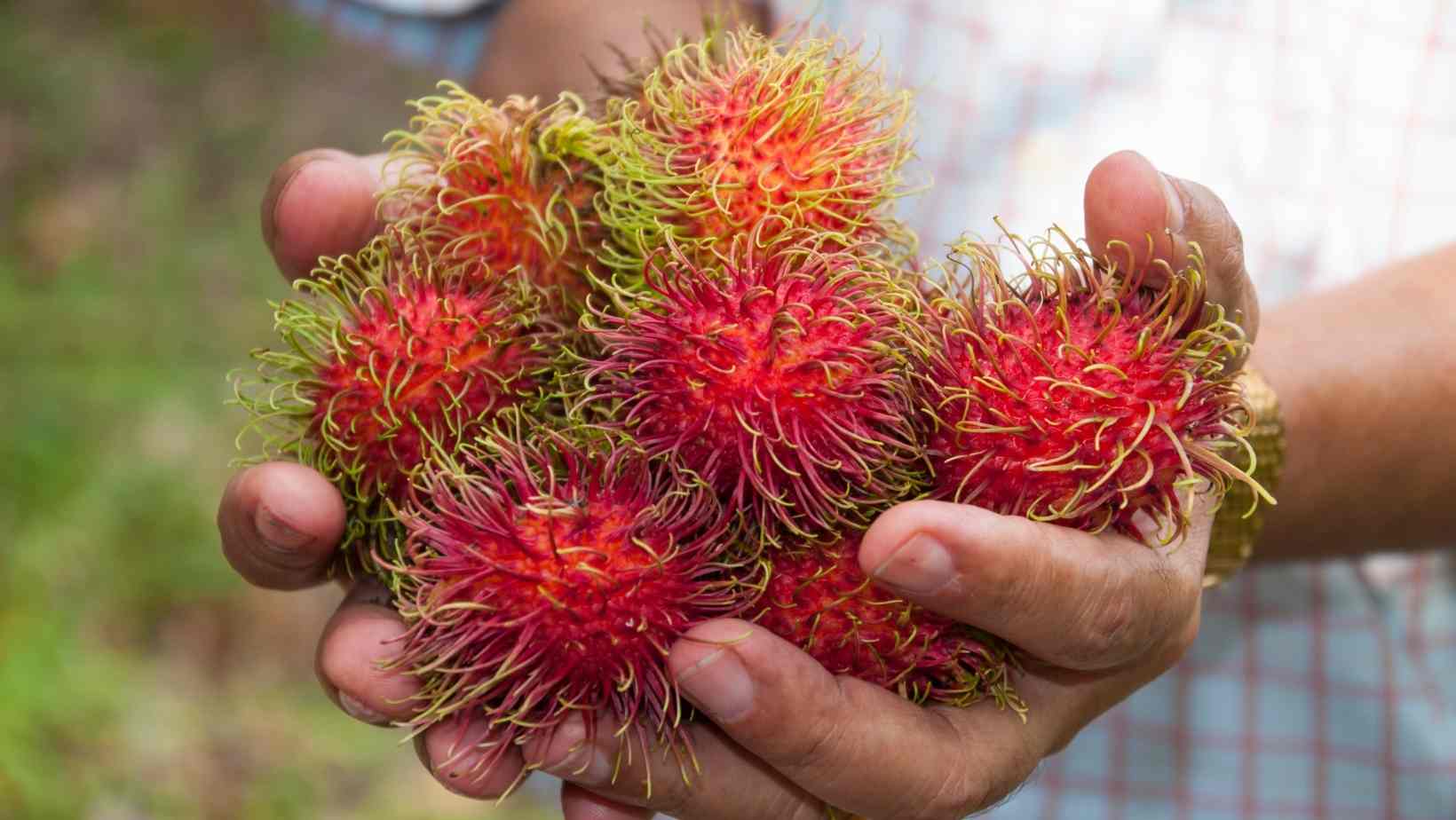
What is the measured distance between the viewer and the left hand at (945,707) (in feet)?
3.74

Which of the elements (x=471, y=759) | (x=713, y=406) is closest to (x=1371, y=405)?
(x=713, y=406)

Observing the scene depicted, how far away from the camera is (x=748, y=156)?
1.35 m

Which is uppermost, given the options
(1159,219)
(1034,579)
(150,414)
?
(1159,219)

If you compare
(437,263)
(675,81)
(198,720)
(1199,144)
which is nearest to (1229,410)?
(675,81)

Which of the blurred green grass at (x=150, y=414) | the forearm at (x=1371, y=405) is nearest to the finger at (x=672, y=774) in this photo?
the forearm at (x=1371, y=405)

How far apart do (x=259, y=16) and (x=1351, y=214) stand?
3870 millimetres

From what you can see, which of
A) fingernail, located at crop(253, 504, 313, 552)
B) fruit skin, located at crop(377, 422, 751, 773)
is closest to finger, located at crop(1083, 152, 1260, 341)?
fruit skin, located at crop(377, 422, 751, 773)

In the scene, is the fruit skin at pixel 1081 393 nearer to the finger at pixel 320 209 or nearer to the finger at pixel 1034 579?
the finger at pixel 1034 579

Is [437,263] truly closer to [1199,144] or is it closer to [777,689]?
[777,689]

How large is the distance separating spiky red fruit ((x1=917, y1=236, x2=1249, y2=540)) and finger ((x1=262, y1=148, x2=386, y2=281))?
758mm

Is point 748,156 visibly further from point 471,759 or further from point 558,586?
point 471,759

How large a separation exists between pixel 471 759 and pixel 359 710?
14cm

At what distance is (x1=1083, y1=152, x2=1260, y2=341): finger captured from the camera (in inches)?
49.5

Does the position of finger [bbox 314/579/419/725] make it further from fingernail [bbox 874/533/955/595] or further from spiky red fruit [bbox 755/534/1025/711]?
fingernail [bbox 874/533/955/595]
